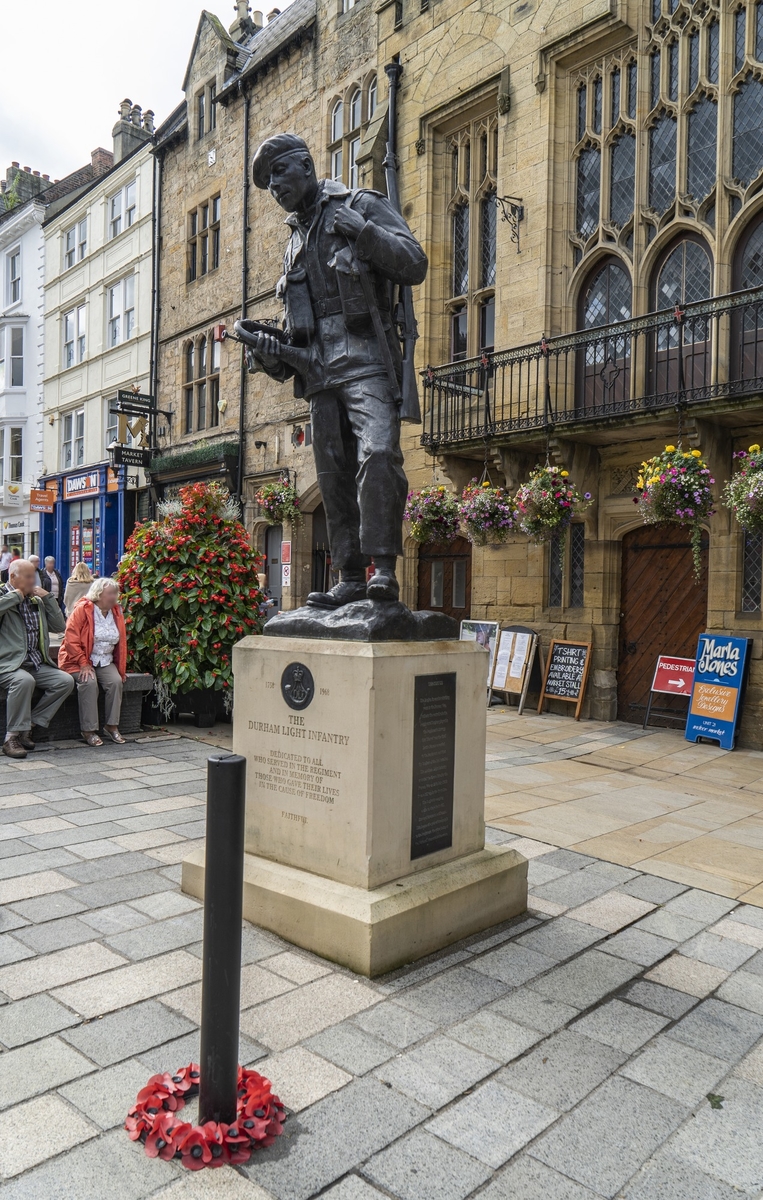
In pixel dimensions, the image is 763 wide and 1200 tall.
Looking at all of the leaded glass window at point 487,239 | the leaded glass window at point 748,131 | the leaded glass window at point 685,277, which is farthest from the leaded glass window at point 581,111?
the leaded glass window at point 685,277

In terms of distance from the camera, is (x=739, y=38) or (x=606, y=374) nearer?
(x=739, y=38)

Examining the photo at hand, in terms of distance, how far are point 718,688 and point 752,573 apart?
128cm

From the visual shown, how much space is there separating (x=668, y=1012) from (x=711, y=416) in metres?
7.04

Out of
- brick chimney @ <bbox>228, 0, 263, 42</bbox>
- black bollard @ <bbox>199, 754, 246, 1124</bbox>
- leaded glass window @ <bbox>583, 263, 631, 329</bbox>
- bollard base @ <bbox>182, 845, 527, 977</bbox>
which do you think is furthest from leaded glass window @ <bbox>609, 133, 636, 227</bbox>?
brick chimney @ <bbox>228, 0, 263, 42</bbox>

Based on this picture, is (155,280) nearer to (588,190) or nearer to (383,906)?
(588,190)

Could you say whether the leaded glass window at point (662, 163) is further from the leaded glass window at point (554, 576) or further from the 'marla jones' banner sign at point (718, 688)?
the 'marla jones' banner sign at point (718, 688)

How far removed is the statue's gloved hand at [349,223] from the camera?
3.92 meters

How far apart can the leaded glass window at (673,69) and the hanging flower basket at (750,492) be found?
494 cm

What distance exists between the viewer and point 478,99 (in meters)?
12.2

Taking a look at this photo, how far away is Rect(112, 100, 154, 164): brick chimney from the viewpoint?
993 inches

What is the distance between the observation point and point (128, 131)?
83.0 feet

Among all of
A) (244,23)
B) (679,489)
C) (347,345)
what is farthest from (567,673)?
(244,23)

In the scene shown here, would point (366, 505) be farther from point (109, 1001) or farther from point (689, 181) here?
point (689, 181)

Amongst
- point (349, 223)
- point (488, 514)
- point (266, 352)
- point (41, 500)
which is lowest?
point (488, 514)
